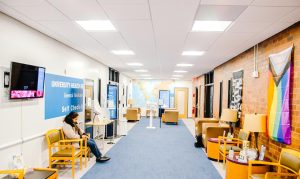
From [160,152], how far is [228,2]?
4.67 meters

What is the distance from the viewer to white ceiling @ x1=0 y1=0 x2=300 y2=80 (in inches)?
106

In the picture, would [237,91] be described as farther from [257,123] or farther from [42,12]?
[42,12]

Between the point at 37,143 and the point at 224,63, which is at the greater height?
the point at 224,63

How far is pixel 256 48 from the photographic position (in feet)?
15.6

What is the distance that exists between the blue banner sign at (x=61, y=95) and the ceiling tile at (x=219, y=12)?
328 centimetres

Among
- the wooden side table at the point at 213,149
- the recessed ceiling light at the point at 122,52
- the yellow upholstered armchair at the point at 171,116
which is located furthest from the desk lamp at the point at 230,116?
the yellow upholstered armchair at the point at 171,116

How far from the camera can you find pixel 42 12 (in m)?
3.04

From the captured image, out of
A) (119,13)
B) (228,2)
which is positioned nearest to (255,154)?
(228,2)

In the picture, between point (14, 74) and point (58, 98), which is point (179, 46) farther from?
point (14, 74)

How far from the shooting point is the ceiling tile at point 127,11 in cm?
276

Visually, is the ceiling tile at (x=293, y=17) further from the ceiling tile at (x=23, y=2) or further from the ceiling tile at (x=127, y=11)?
the ceiling tile at (x=23, y=2)

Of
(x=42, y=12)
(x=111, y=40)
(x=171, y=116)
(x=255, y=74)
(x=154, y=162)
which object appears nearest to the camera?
(x=42, y=12)

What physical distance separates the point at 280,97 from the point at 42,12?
4038 millimetres


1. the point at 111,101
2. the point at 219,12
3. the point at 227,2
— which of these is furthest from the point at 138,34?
the point at 111,101
